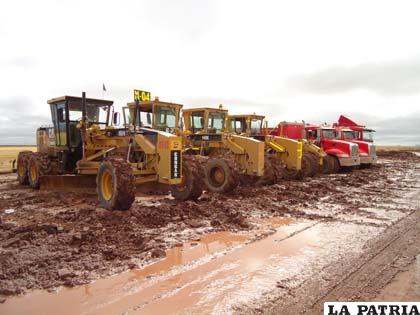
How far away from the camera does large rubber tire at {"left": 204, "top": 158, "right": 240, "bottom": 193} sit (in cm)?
1096

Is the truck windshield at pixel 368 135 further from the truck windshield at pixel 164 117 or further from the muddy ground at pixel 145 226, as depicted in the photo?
A: the truck windshield at pixel 164 117

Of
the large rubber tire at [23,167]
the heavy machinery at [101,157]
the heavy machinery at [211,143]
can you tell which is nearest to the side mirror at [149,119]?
the heavy machinery at [211,143]

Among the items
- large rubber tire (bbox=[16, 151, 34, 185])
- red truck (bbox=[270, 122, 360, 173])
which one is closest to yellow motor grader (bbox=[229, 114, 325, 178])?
red truck (bbox=[270, 122, 360, 173])

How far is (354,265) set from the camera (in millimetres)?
5020

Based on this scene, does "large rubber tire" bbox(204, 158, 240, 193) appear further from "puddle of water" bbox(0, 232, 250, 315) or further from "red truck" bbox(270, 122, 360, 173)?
"red truck" bbox(270, 122, 360, 173)

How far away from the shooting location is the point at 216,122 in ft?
46.6

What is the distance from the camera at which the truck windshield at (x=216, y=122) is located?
45.9 ft

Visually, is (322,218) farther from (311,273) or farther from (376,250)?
(311,273)

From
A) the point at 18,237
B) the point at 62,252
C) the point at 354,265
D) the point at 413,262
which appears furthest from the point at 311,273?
the point at 18,237

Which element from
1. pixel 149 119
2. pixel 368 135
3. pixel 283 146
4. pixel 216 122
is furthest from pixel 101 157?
pixel 368 135

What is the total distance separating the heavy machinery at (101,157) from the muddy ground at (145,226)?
49 cm

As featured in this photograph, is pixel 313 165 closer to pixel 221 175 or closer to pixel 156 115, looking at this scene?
pixel 221 175

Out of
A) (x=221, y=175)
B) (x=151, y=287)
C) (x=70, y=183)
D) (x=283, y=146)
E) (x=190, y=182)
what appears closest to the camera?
(x=151, y=287)

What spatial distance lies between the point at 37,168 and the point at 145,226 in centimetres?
629
